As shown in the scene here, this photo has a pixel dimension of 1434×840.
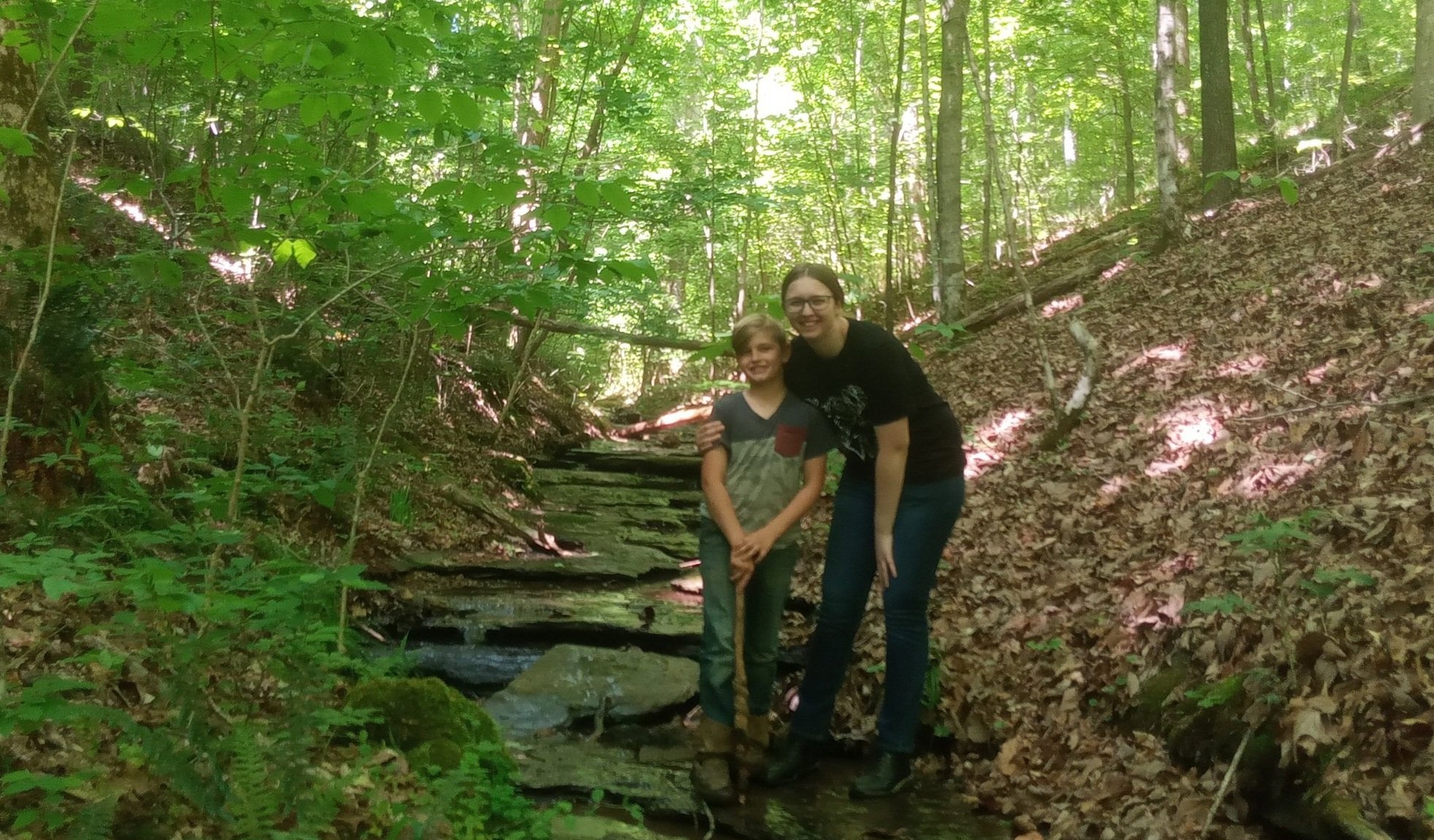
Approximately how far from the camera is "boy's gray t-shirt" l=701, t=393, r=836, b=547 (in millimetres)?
4203

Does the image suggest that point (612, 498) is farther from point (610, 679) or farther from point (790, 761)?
point (790, 761)

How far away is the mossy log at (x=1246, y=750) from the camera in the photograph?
3008 millimetres

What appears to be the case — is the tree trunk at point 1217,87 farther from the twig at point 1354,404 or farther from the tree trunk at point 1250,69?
the twig at point 1354,404

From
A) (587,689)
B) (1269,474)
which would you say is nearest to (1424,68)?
(1269,474)

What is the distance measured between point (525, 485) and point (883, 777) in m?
7.18

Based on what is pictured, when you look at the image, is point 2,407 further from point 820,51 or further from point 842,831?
point 820,51

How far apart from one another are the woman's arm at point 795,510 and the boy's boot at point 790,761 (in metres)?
0.93

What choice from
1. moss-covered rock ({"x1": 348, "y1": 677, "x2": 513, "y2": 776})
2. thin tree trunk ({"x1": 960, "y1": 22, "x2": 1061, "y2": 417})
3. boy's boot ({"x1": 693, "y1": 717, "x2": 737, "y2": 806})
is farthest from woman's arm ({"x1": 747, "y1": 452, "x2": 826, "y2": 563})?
thin tree trunk ({"x1": 960, "y1": 22, "x2": 1061, "y2": 417})

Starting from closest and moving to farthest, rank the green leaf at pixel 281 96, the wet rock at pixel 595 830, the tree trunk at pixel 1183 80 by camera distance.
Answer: the wet rock at pixel 595 830 → the green leaf at pixel 281 96 → the tree trunk at pixel 1183 80

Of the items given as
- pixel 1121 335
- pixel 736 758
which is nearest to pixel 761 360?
pixel 736 758

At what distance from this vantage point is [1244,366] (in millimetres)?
7402

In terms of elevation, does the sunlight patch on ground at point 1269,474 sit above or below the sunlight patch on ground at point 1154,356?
below

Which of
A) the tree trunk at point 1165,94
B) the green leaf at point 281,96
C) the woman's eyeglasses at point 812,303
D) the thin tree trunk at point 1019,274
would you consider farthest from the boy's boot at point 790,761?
the tree trunk at point 1165,94

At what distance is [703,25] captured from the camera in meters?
22.0
